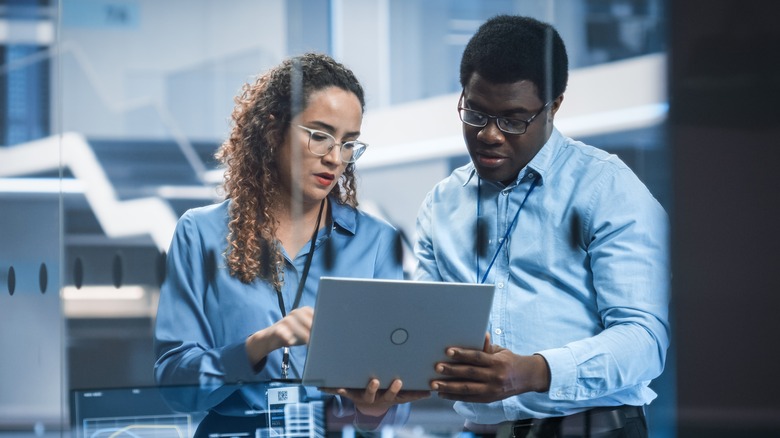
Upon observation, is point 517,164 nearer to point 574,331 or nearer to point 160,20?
point 574,331

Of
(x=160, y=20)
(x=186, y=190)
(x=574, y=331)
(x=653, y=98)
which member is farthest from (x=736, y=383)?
(x=160, y=20)

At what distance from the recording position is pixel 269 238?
2.44 meters

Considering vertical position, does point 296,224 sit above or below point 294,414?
above

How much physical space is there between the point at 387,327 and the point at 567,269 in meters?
0.56

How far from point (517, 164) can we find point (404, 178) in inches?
16.6

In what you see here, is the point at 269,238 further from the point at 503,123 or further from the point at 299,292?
the point at 503,123

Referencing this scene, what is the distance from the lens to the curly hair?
2.41 meters

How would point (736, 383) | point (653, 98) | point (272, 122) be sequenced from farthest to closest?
point (736, 383) → point (653, 98) → point (272, 122)

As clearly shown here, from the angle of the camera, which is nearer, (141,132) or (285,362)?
(285,362)

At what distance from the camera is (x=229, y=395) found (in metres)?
2.31

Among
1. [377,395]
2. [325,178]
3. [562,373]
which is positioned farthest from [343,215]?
[562,373]

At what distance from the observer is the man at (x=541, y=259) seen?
81.1 inches

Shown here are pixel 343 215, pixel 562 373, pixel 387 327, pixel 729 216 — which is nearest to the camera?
pixel 387 327

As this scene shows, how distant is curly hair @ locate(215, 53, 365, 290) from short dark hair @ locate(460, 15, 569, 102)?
0.34m
